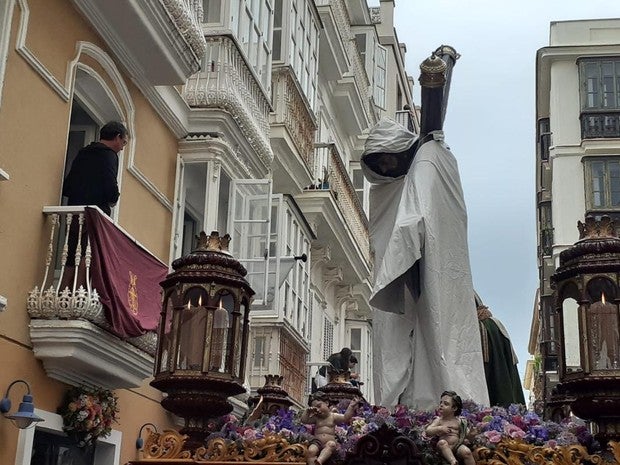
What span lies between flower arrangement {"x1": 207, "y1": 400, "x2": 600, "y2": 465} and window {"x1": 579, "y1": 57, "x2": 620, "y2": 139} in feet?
74.9

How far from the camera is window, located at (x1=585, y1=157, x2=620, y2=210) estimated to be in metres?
25.8

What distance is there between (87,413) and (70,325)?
1096 millimetres

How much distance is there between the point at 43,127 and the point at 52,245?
1.06m

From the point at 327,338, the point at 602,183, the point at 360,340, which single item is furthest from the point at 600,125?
the point at 327,338

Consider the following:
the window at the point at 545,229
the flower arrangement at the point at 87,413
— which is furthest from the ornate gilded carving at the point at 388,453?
the window at the point at 545,229

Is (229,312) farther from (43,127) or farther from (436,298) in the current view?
(43,127)

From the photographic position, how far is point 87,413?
873 cm

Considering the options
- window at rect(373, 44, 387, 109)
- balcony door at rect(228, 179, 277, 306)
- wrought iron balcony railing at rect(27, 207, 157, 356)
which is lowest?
wrought iron balcony railing at rect(27, 207, 157, 356)

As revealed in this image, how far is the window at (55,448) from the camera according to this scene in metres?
8.05

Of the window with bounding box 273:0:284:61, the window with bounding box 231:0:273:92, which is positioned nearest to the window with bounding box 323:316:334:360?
the window with bounding box 273:0:284:61

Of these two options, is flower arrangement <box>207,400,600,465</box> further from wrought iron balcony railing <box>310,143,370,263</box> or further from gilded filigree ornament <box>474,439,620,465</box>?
wrought iron balcony railing <box>310,143,370,263</box>

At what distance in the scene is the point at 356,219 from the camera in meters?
20.4

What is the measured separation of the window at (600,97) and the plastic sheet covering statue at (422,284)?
21.8 m

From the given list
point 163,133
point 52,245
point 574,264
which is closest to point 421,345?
point 574,264
